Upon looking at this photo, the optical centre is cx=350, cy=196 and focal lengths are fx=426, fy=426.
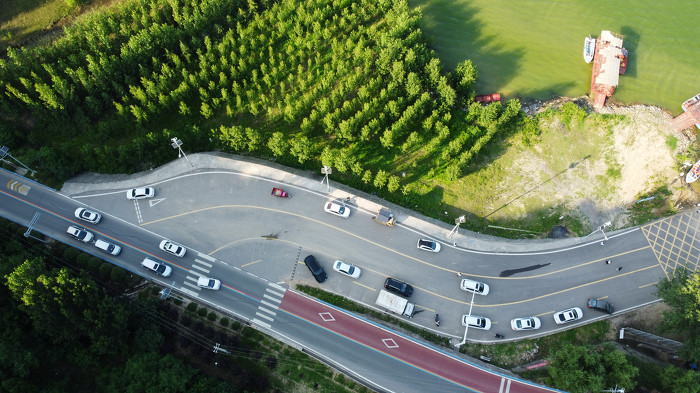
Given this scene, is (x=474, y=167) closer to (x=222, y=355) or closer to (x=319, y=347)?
(x=319, y=347)

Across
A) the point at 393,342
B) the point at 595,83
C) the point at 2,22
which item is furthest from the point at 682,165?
the point at 2,22

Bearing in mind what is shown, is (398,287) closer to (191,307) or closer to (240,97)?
(191,307)

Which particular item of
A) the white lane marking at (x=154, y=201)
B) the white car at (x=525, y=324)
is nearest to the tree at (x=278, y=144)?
the white lane marking at (x=154, y=201)

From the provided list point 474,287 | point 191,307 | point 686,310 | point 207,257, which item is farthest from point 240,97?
point 686,310

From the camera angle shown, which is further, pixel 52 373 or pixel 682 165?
pixel 682 165

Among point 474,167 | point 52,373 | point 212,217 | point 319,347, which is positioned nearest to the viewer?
point 52,373

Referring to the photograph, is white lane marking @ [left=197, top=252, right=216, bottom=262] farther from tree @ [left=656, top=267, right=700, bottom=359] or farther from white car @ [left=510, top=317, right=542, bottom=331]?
tree @ [left=656, top=267, right=700, bottom=359]

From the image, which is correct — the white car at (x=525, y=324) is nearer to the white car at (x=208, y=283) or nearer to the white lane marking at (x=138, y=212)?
the white car at (x=208, y=283)
